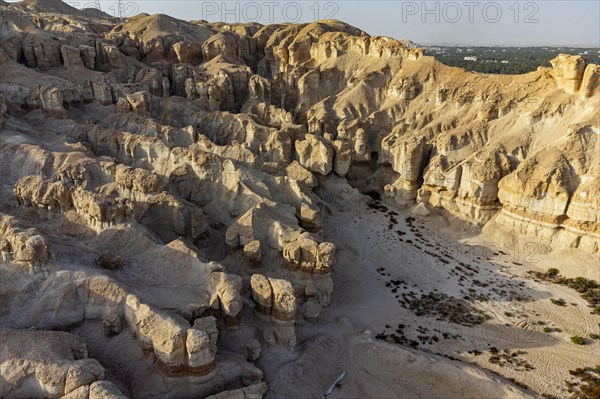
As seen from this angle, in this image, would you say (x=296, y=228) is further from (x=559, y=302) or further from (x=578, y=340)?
(x=559, y=302)

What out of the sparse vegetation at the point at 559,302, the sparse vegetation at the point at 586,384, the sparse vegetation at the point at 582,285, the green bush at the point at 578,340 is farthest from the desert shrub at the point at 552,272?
the sparse vegetation at the point at 586,384

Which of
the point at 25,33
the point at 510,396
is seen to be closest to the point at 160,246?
the point at 510,396

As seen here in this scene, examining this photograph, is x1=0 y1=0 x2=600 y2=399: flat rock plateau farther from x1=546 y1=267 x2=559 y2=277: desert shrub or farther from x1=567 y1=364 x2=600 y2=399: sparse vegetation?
x1=546 y1=267 x2=559 y2=277: desert shrub

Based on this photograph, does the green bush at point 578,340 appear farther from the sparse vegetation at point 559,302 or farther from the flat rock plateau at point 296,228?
the sparse vegetation at point 559,302

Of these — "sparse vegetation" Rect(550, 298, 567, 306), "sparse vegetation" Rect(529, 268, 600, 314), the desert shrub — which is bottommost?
"sparse vegetation" Rect(550, 298, 567, 306)

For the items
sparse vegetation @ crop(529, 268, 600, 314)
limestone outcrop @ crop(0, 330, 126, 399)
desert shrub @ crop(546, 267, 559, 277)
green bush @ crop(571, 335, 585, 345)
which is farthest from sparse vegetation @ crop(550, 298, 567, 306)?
limestone outcrop @ crop(0, 330, 126, 399)

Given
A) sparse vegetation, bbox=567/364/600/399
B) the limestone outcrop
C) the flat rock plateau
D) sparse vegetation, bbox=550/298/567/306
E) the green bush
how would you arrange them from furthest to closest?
sparse vegetation, bbox=550/298/567/306 → the green bush → sparse vegetation, bbox=567/364/600/399 → the flat rock plateau → the limestone outcrop

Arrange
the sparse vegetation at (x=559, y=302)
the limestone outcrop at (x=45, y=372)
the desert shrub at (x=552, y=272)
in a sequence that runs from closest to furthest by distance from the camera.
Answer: the limestone outcrop at (x=45, y=372) → the sparse vegetation at (x=559, y=302) → the desert shrub at (x=552, y=272)

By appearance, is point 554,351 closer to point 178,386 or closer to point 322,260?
point 322,260
